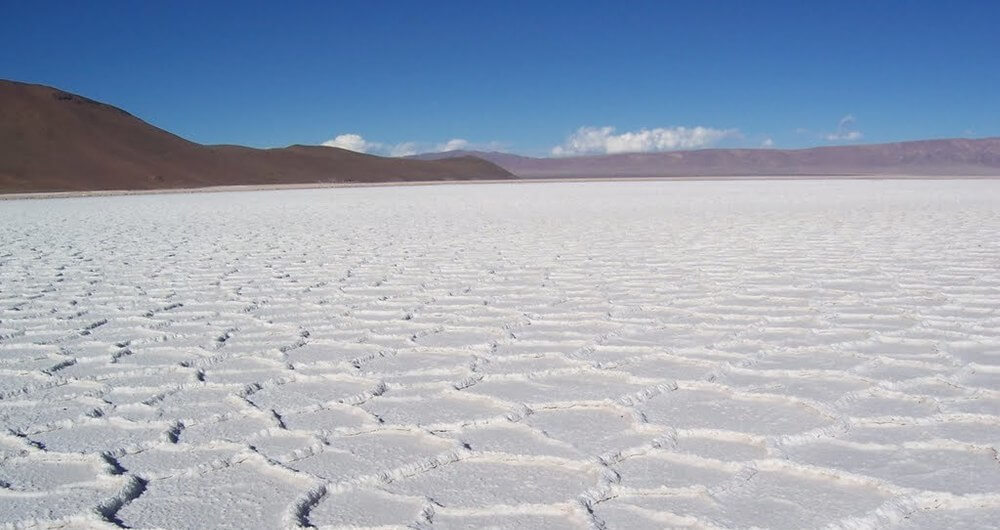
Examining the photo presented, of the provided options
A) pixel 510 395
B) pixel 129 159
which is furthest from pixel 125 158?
pixel 510 395

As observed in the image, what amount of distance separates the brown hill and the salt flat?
34.6 metres

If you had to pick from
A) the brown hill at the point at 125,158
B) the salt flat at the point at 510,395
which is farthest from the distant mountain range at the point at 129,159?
the salt flat at the point at 510,395

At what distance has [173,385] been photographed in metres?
2.54

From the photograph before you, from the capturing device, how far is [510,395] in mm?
2375

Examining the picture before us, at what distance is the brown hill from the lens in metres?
40.2

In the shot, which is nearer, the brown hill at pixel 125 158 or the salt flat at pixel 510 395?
the salt flat at pixel 510 395

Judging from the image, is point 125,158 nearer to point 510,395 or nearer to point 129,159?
point 129,159

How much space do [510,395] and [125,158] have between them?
47129 millimetres

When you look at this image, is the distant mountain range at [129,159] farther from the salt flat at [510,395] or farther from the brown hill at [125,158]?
the salt flat at [510,395]

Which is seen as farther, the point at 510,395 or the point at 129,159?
the point at 129,159

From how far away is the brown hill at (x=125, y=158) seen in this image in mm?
40156

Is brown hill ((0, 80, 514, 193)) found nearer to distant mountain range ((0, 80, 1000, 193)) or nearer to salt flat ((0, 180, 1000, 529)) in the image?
distant mountain range ((0, 80, 1000, 193))

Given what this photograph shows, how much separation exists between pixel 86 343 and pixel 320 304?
1.07 metres

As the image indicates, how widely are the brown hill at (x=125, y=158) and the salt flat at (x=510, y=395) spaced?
3463 cm
